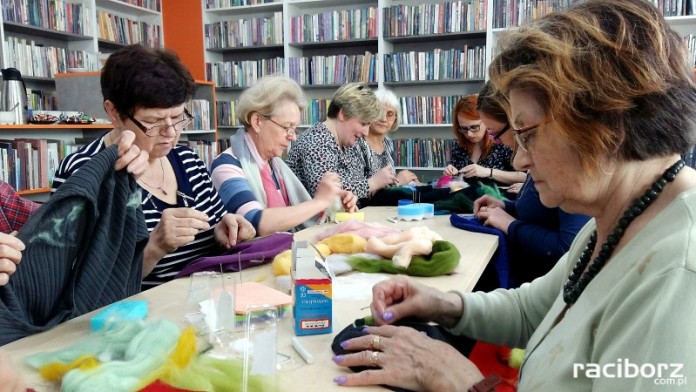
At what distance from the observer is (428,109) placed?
497 centimetres

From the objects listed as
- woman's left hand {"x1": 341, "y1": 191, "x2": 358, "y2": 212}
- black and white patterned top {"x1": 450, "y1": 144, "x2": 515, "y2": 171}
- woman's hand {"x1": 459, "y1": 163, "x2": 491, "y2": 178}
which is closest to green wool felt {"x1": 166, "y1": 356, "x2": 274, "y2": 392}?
woman's left hand {"x1": 341, "y1": 191, "x2": 358, "y2": 212}

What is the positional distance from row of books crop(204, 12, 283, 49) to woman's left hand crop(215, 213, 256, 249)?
387 centimetres

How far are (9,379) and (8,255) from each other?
12.9 inches

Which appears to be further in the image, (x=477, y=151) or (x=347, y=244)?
(x=477, y=151)

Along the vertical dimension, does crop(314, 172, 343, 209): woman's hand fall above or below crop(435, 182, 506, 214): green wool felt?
above

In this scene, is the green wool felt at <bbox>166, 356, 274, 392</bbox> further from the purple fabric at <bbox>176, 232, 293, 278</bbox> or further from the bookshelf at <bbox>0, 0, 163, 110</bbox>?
the bookshelf at <bbox>0, 0, 163, 110</bbox>

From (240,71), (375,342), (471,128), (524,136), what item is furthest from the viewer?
(240,71)

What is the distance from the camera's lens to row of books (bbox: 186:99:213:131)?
501 cm

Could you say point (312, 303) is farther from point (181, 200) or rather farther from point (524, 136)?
point (181, 200)

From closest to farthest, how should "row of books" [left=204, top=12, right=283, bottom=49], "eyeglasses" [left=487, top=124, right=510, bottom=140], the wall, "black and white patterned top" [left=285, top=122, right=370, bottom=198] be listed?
"eyeglasses" [left=487, top=124, right=510, bottom=140] → "black and white patterned top" [left=285, top=122, right=370, bottom=198] → "row of books" [left=204, top=12, right=283, bottom=49] → the wall

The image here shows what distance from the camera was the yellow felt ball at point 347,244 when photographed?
1.68m

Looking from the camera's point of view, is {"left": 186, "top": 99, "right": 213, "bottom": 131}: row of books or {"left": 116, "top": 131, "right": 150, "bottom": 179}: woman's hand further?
{"left": 186, "top": 99, "right": 213, "bottom": 131}: row of books

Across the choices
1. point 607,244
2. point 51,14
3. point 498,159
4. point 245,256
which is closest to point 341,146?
point 498,159

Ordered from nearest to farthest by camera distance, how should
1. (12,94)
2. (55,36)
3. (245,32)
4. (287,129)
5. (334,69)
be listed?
(287,129), (12,94), (55,36), (334,69), (245,32)
